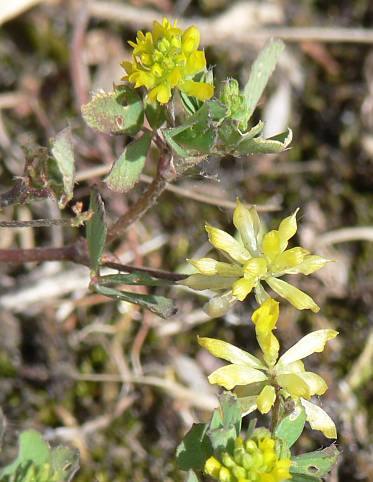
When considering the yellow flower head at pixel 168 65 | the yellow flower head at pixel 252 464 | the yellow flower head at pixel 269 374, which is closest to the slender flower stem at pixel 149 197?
the yellow flower head at pixel 168 65

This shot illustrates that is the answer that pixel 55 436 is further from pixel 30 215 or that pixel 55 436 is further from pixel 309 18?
pixel 309 18

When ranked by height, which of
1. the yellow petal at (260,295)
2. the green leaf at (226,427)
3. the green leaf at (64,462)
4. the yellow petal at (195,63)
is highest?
the yellow petal at (195,63)

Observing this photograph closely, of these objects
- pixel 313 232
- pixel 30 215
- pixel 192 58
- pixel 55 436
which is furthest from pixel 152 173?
pixel 192 58

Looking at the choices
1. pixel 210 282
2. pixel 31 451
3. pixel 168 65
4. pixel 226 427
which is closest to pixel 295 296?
pixel 210 282

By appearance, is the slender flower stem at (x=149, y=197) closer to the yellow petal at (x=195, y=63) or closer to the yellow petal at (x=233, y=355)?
the yellow petal at (x=195, y=63)

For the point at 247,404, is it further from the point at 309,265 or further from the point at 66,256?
the point at 66,256
